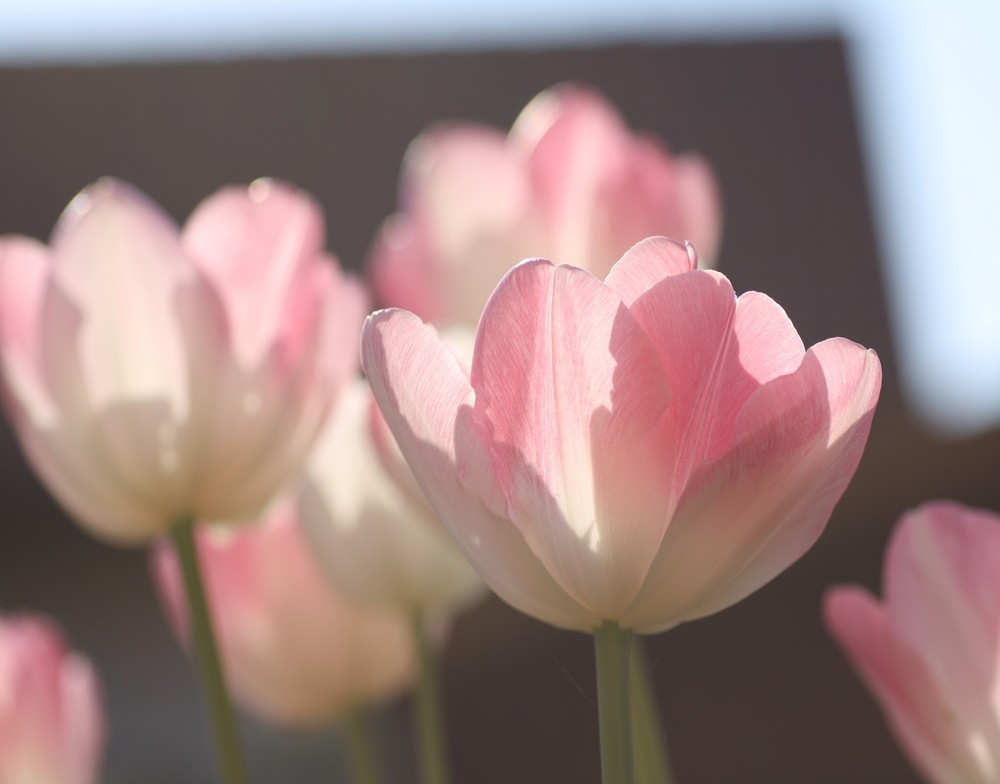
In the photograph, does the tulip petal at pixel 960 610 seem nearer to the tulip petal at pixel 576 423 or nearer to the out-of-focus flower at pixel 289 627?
the tulip petal at pixel 576 423

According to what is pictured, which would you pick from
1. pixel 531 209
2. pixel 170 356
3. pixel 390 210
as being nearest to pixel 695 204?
pixel 531 209

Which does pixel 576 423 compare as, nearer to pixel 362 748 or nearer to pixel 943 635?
pixel 943 635

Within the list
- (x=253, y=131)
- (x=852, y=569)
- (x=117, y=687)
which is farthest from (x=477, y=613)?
(x=253, y=131)

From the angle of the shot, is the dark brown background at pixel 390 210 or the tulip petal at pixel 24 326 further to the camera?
the dark brown background at pixel 390 210

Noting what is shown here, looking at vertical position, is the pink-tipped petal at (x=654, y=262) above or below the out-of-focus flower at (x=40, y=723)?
above

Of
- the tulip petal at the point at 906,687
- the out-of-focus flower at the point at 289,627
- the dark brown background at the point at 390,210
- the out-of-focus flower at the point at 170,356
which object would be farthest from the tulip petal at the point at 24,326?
the dark brown background at the point at 390,210

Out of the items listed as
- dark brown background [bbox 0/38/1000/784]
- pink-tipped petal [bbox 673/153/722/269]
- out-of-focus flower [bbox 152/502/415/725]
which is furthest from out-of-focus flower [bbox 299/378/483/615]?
dark brown background [bbox 0/38/1000/784]
